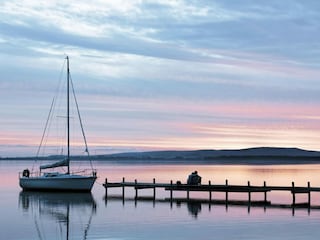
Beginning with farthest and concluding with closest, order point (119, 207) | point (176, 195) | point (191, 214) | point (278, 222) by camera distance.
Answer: point (176, 195), point (119, 207), point (191, 214), point (278, 222)

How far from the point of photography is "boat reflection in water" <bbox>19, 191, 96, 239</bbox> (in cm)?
2875

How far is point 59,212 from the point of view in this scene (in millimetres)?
38344

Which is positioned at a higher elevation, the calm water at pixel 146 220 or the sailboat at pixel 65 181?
the sailboat at pixel 65 181

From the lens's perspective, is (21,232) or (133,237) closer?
(133,237)

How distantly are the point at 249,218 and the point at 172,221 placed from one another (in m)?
4.19

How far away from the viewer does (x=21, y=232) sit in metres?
28.8

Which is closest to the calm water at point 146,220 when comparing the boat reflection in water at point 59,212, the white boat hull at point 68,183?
the boat reflection in water at point 59,212

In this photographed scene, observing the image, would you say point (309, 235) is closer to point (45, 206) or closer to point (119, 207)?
point (119, 207)

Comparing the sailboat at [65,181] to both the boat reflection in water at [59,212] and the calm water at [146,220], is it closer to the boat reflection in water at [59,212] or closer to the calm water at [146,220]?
the boat reflection in water at [59,212]

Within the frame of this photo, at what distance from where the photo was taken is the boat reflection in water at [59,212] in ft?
94.3

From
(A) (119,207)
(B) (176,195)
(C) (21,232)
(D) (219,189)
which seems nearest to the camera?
(C) (21,232)

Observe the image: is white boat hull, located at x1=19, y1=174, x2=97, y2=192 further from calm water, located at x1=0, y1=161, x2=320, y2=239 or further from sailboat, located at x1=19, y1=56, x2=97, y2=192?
calm water, located at x1=0, y1=161, x2=320, y2=239

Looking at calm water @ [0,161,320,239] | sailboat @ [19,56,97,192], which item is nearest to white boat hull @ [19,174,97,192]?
sailboat @ [19,56,97,192]

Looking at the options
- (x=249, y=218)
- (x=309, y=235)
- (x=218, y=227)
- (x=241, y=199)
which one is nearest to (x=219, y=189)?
(x=241, y=199)
